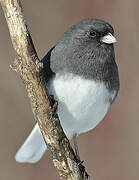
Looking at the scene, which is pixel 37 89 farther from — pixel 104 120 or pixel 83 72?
pixel 104 120

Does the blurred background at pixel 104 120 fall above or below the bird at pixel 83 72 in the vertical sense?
below

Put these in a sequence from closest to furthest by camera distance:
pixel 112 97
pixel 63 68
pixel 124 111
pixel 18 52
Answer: pixel 18 52 → pixel 63 68 → pixel 112 97 → pixel 124 111

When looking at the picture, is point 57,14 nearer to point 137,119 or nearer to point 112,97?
point 137,119

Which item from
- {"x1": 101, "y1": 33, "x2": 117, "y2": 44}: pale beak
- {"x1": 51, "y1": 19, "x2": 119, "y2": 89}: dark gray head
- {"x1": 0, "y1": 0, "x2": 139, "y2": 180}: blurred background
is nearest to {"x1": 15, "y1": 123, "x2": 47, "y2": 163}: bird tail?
{"x1": 51, "y1": 19, "x2": 119, "y2": 89}: dark gray head

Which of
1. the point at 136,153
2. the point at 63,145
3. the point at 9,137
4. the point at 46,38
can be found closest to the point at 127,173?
the point at 136,153

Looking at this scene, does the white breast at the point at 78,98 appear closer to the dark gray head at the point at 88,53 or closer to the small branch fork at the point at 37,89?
the dark gray head at the point at 88,53

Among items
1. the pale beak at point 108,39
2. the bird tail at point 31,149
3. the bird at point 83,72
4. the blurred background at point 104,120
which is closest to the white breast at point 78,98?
the bird at point 83,72

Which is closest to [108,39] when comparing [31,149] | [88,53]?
[88,53]
